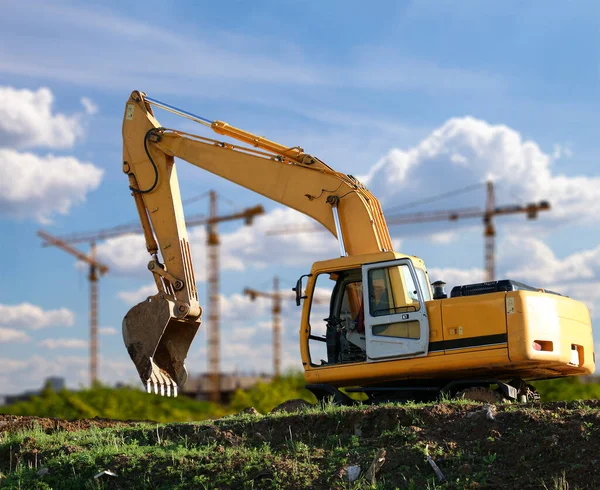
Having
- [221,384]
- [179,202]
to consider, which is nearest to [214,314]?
[221,384]

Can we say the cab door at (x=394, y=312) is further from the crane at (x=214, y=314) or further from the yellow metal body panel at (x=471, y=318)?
the crane at (x=214, y=314)

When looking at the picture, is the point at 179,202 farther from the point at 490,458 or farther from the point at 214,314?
Answer: the point at 214,314

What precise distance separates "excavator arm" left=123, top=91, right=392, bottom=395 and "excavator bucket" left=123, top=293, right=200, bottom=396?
18 millimetres

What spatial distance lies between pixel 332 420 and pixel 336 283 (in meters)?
3.82

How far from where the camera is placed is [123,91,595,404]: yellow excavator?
44.7 ft

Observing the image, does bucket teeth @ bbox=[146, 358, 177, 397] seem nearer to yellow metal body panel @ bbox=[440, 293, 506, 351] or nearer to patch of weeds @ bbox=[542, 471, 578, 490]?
yellow metal body panel @ bbox=[440, 293, 506, 351]

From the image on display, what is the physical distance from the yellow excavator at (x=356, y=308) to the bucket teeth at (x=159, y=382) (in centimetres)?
2

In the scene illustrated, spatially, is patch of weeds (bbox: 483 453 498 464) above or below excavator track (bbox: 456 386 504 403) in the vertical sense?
below

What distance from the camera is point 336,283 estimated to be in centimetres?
1496

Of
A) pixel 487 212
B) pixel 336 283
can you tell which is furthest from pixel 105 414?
pixel 487 212

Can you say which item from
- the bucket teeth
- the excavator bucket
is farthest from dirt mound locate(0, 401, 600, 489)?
the excavator bucket

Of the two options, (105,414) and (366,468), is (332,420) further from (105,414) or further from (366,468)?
(105,414)

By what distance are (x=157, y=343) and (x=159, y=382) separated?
2.33 ft

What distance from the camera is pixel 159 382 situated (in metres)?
15.8
